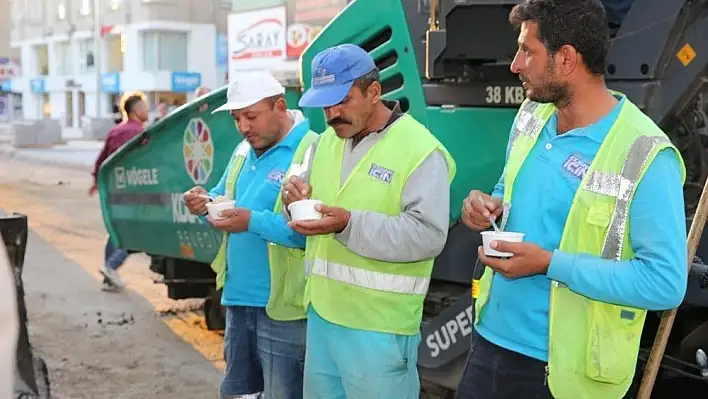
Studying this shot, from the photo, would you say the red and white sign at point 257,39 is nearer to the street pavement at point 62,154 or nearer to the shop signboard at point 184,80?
the street pavement at point 62,154

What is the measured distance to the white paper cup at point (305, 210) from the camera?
2.81 meters

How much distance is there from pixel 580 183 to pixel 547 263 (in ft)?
0.73

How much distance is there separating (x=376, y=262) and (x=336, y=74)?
627 millimetres

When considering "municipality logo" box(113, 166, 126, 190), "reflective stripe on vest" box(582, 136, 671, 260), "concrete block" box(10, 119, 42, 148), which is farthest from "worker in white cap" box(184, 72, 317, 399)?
"concrete block" box(10, 119, 42, 148)

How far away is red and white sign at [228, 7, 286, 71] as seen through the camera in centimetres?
2953

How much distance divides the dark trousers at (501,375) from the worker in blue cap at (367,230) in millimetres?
369

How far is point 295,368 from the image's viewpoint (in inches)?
139

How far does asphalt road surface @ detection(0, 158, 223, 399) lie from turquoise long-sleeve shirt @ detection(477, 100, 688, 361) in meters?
3.33

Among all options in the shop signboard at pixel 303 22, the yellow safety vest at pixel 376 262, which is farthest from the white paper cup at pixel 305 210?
the shop signboard at pixel 303 22

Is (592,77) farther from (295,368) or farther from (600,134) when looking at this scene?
(295,368)

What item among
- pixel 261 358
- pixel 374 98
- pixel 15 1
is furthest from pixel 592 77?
pixel 15 1

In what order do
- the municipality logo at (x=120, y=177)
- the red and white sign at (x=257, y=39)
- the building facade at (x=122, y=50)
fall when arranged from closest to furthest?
the municipality logo at (x=120, y=177) → the red and white sign at (x=257, y=39) → the building facade at (x=122, y=50)

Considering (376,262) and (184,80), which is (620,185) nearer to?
(376,262)

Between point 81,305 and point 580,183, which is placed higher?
point 580,183
